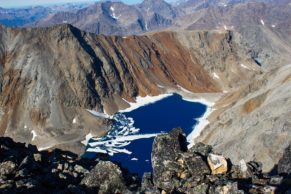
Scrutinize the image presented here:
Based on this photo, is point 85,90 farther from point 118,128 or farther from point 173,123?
point 173,123

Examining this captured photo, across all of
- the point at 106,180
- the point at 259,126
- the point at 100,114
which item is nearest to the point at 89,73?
the point at 100,114

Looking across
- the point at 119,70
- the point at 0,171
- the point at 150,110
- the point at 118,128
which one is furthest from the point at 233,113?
the point at 0,171

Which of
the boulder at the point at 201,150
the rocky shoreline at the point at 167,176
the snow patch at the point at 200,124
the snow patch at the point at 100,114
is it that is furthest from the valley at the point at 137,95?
the boulder at the point at 201,150

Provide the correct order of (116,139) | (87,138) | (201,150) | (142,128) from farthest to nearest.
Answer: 1. (142,128)
2. (87,138)
3. (116,139)
4. (201,150)

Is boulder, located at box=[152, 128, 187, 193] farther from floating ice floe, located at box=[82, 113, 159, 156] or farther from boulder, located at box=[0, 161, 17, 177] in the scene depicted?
floating ice floe, located at box=[82, 113, 159, 156]

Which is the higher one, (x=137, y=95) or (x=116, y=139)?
(x=137, y=95)

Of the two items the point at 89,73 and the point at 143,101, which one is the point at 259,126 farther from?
the point at 89,73

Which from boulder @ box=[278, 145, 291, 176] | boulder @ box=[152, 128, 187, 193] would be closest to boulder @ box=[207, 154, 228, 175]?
boulder @ box=[152, 128, 187, 193]
